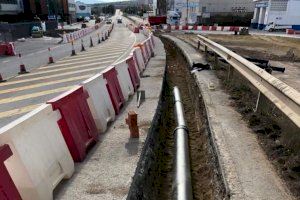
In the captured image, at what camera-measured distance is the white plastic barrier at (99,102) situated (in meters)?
5.75

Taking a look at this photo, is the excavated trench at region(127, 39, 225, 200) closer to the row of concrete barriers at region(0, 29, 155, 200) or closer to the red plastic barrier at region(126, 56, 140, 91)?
the row of concrete barriers at region(0, 29, 155, 200)

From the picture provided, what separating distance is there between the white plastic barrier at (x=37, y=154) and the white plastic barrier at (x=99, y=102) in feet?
4.08

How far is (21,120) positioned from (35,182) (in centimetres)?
69

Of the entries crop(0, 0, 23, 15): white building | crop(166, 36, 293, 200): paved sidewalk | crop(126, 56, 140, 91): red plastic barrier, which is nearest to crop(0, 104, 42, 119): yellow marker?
crop(126, 56, 140, 91): red plastic barrier

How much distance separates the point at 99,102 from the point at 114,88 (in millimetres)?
1308

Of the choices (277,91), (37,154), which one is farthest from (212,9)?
(37,154)

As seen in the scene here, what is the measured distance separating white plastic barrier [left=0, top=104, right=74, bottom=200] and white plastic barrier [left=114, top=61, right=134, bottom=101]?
3.52 meters

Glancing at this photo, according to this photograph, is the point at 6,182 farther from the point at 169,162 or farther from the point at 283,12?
the point at 283,12

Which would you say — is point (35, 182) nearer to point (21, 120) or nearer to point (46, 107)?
point (21, 120)

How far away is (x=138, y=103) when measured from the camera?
Result: 7.92 m

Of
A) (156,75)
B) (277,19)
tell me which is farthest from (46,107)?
(277,19)

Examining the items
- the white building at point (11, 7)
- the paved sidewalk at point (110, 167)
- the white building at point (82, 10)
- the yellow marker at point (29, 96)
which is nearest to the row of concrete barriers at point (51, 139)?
the paved sidewalk at point (110, 167)

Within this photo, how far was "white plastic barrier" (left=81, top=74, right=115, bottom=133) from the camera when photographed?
18.9ft

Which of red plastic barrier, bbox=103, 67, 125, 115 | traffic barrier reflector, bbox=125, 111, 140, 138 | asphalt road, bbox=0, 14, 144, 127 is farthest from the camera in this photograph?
asphalt road, bbox=0, 14, 144, 127
